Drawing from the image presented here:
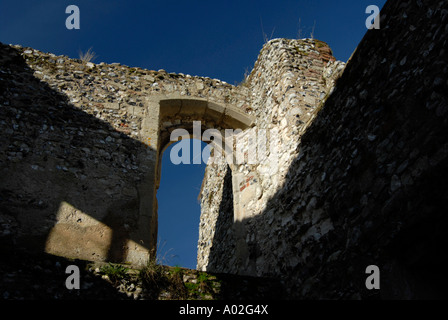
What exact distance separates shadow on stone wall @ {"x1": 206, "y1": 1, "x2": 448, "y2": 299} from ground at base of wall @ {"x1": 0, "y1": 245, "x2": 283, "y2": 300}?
24.1 inches

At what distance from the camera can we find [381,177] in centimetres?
345

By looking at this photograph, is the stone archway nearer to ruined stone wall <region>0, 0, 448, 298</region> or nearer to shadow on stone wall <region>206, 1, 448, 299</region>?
ruined stone wall <region>0, 0, 448, 298</region>

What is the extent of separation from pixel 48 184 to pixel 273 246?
2892 millimetres

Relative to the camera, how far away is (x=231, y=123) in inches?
287

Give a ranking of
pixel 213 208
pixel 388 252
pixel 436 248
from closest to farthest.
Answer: pixel 436 248
pixel 388 252
pixel 213 208

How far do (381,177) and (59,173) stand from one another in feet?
13.0

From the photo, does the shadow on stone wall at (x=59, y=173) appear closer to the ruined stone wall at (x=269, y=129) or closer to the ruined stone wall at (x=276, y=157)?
the ruined stone wall at (x=276, y=157)

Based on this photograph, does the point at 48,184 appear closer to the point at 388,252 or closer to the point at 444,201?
the point at 388,252

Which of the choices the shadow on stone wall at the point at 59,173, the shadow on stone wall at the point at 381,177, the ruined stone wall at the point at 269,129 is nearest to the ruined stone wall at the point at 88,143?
the shadow on stone wall at the point at 59,173

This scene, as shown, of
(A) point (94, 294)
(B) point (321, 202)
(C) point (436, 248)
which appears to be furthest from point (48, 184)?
(C) point (436, 248)

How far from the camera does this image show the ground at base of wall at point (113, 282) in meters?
3.62

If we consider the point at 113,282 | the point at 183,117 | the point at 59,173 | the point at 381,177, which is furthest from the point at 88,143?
the point at 381,177

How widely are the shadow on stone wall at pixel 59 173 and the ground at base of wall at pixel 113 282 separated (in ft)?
3.51

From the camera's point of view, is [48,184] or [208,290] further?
[48,184]
